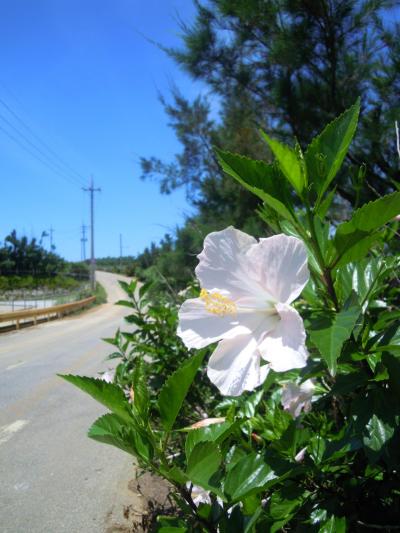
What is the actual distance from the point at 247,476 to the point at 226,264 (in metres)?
0.42

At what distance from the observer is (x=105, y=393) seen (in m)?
0.90

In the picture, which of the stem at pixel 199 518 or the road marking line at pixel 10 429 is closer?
the stem at pixel 199 518

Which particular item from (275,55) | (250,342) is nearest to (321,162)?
(250,342)

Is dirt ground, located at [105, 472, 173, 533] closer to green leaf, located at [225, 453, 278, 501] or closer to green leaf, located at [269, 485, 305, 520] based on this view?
green leaf, located at [269, 485, 305, 520]

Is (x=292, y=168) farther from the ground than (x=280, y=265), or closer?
farther from the ground

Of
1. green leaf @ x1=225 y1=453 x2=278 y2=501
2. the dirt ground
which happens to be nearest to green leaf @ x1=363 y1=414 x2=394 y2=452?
green leaf @ x1=225 y1=453 x2=278 y2=501

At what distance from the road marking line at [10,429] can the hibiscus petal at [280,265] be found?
4486 millimetres

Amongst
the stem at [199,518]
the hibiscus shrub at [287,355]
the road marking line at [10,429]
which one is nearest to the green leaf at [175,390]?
the hibiscus shrub at [287,355]

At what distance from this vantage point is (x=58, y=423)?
5055mm

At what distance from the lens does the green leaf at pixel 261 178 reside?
761 mm

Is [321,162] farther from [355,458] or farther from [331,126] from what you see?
[355,458]

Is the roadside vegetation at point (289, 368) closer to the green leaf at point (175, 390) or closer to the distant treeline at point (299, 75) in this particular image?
the green leaf at point (175, 390)

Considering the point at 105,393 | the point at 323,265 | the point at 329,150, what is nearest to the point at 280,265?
the point at 323,265

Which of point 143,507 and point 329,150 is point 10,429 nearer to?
point 143,507
